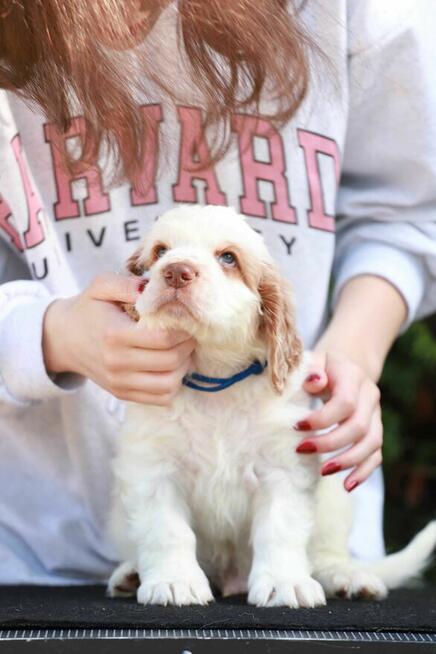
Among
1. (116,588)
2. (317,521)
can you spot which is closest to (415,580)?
(317,521)

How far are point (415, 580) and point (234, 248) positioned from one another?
3.71ft

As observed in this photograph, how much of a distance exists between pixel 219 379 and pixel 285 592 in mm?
417

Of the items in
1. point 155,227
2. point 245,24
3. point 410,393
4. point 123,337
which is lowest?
point 410,393

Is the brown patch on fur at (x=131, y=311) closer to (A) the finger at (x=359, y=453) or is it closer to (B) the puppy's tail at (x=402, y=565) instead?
(A) the finger at (x=359, y=453)

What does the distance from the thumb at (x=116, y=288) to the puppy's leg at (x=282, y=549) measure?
1.51ft

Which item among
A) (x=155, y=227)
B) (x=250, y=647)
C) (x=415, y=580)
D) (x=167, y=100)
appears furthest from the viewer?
(x=415, y=580)

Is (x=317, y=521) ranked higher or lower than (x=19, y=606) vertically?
lower

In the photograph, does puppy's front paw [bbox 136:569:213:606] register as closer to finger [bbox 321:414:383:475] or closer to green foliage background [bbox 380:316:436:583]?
finger [bbox 321:414:383:475]

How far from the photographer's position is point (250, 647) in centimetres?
155

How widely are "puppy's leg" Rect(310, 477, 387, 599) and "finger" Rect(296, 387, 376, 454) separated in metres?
0.17

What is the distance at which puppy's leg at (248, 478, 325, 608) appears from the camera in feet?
6.51

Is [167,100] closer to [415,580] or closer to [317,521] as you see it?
[317,521]

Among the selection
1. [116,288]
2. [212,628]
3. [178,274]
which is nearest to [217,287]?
[178,274]

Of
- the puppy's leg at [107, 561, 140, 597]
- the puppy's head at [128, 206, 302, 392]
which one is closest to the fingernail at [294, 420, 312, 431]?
the puppy's head at [128, 206, 302, 392]
